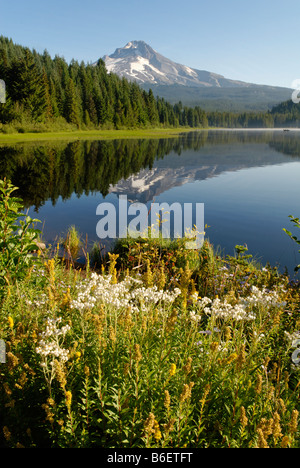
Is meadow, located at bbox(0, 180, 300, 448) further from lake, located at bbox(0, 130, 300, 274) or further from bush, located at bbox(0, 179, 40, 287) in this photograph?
lake, located at bbox(0, 130, 300, 274)

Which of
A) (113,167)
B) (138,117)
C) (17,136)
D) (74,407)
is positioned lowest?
(74,407)

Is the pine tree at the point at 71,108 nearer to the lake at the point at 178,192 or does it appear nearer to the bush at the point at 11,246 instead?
the lake at the point at 178,192

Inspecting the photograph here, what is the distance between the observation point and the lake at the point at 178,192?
13.0m

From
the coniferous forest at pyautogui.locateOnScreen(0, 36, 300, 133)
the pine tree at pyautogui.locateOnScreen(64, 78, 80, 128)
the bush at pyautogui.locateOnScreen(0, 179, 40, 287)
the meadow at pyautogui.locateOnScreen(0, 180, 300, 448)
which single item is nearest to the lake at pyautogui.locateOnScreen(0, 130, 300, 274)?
the bush at pyautogui.locateOnScreen(0, 179, 40, 287)

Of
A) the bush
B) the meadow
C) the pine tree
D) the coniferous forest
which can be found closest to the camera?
the meadow

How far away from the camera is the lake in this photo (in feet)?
42.5

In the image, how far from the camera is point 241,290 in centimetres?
683

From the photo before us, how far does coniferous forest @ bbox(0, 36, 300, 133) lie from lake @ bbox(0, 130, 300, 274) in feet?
119

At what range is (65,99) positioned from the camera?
3327 inches

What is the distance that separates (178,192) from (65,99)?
75.3 meters

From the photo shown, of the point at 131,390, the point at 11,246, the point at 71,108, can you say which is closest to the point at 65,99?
the point at 71,108
